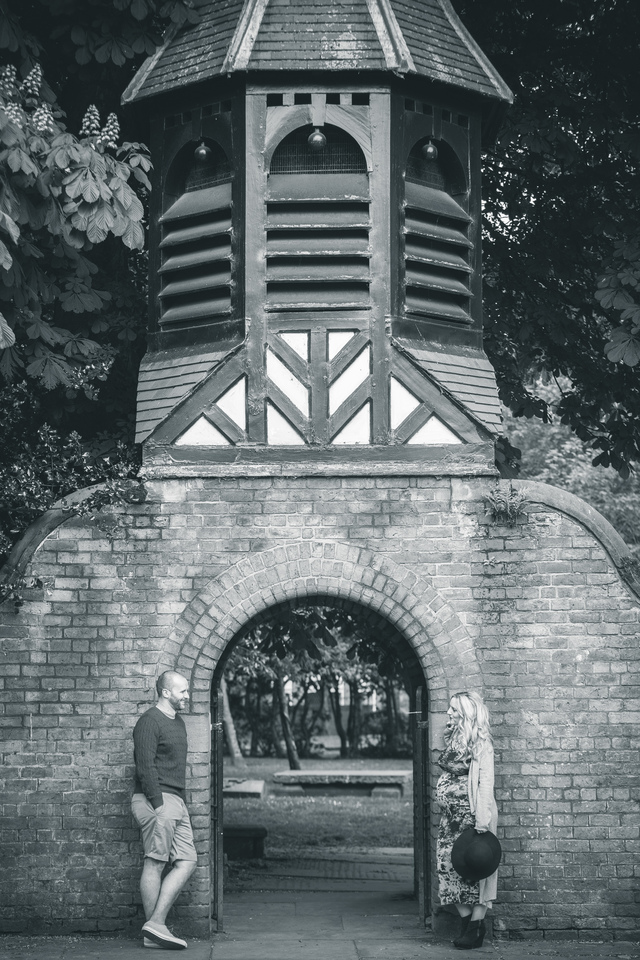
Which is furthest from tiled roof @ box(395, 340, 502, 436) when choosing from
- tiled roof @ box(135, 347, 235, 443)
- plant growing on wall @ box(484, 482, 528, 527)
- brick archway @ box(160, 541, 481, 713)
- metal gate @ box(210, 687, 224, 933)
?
metal gate @ box(210, 687, 224, 933)

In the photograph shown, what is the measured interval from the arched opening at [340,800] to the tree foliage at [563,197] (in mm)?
3462

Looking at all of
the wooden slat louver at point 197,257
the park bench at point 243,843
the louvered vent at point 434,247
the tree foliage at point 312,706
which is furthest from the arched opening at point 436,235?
the tree foliage at point 312,706

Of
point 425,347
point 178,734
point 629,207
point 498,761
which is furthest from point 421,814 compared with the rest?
point 629,207

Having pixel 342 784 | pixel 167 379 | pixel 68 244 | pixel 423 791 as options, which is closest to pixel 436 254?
pixel 167 379

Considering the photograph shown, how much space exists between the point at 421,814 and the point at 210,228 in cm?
489

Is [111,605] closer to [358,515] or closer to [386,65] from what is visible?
[358,515]

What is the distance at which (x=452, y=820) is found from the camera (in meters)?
8.77

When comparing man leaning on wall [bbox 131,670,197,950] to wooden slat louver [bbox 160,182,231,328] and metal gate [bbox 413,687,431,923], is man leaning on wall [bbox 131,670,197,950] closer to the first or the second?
metal gate [bbox 413,687,431,923]

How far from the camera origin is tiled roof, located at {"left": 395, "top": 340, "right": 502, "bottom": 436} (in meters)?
9.63

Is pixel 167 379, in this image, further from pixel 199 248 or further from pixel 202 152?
pixel 202 152

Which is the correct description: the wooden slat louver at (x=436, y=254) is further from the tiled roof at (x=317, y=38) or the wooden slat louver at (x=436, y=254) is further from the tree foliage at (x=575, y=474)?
the tree foliage at (x=575, y=474)

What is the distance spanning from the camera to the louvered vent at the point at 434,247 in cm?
993

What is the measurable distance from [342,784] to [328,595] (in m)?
15.0

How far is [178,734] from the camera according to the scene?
861cm
